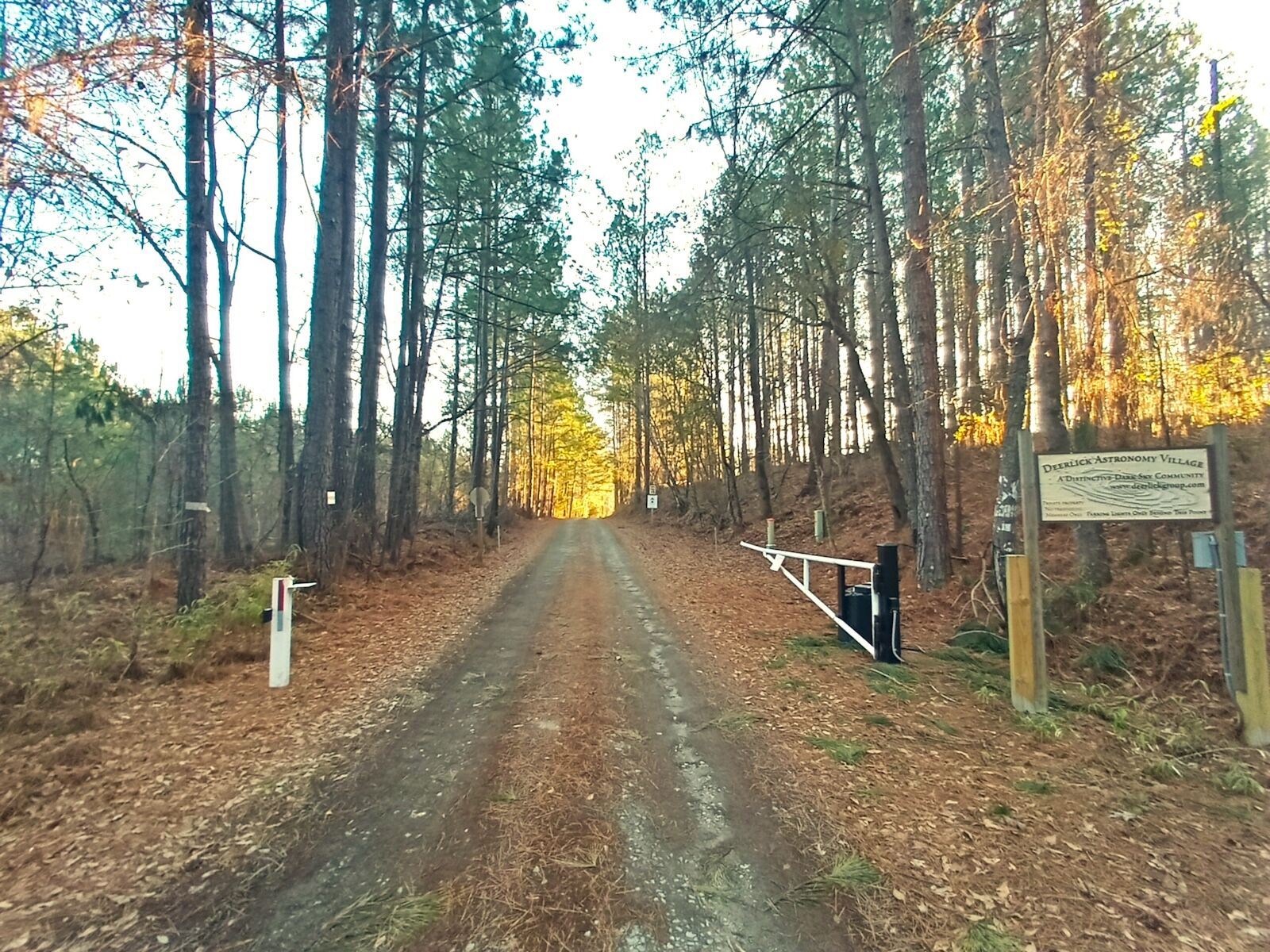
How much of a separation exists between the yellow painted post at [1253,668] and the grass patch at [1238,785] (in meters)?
0.64

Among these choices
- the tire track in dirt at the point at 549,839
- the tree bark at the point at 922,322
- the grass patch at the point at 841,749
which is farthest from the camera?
the tree bark at the point at 922,322

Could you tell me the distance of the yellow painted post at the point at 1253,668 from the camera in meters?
4.60

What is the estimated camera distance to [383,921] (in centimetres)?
280

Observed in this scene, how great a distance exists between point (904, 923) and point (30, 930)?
3609 millimetres

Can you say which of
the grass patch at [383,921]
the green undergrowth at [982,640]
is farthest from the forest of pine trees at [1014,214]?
the grass patch at [383,921]

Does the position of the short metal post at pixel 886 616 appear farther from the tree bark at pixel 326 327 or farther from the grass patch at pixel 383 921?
the tree bark at pixel 326 327

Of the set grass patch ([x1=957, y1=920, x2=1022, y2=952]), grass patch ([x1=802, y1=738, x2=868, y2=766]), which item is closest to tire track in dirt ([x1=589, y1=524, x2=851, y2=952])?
grass patch ([x1=957, y1=920, x2=1022, y2=952])

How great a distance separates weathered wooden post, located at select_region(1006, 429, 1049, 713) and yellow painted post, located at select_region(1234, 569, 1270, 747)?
1.19 meters

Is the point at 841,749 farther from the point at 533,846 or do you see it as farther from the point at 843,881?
the point at 533,846

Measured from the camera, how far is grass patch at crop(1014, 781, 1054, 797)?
3.93m

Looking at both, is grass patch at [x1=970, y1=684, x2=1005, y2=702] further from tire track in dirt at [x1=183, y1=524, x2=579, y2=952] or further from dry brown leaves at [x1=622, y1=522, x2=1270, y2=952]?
tire track in dirt at [x1=183, y1=524, x2=579, y2=952]

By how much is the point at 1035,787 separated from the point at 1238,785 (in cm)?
120

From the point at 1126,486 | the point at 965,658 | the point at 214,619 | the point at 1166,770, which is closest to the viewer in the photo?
the point at 1166,770

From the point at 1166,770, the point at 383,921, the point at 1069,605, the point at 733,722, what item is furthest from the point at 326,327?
the point at 1166,770
